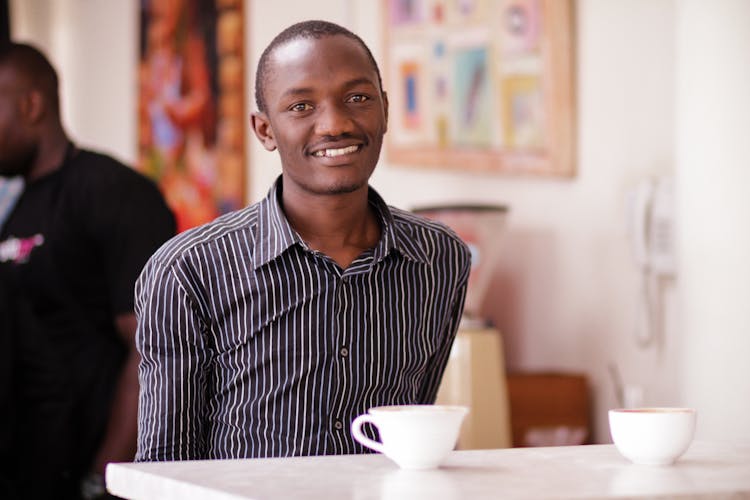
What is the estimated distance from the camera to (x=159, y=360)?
1821 millimetres

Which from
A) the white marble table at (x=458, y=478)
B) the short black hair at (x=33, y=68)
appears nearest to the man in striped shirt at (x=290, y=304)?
the white marble table at (x=458, y=478)

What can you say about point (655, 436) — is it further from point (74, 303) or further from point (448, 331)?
point (74, 303)

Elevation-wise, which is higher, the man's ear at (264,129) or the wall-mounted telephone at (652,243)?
the man's ear at (264,129)

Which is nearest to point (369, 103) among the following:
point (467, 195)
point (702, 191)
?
point (702, 191)

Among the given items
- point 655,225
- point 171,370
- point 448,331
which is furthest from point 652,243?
point 171,370

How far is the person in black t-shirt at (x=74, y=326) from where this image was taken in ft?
9.79

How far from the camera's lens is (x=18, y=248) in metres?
3.14

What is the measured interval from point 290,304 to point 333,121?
0.89ft

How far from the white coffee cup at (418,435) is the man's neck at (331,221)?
21.8 inches

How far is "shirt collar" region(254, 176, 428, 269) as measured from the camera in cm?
186

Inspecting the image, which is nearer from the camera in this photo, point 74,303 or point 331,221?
point 331,221

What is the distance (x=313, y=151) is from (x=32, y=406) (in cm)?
153

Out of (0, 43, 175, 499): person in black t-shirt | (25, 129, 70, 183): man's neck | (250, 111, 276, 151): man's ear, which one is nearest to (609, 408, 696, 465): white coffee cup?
(250, 111, 276, 151): man's ear

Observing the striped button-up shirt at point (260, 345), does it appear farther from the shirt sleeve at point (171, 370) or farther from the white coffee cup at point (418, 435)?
the white coffee cup at point (418, 435)
